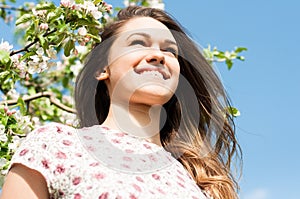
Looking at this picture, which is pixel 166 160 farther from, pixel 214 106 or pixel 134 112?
pixel 214 106

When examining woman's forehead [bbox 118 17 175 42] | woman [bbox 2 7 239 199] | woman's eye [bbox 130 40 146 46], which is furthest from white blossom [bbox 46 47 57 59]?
woman's eye [bbox 130 40 146 46]

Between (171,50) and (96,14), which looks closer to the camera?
(171,50)

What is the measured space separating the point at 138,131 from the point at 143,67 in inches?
10.2

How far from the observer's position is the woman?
2.08 meters

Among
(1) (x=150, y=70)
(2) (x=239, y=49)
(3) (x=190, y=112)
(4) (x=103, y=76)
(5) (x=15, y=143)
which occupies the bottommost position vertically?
(2) (x=239, y=49)

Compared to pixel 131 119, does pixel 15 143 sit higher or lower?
lower

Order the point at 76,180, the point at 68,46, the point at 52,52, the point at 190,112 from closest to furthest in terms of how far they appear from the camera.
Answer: the point at 76,180 → the point at 190,112 → the point at 68,46 → the point at 52,52

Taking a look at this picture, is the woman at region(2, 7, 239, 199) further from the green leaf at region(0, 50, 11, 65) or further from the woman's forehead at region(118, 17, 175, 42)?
the green leaf at region(0, 50, 11, 65)

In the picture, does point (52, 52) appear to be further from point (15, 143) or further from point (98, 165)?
point (98, 165)

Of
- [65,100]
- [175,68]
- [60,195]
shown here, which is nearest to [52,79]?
[65,100]

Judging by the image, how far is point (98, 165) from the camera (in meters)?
2.15

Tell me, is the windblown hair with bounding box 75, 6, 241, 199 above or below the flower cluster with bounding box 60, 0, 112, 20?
below

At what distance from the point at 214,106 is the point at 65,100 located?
3.76m

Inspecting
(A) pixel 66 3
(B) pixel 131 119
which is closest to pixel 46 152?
(B) pixel 131 119
